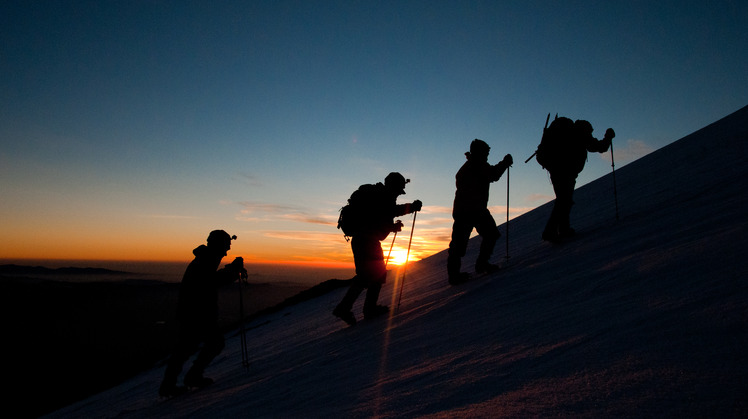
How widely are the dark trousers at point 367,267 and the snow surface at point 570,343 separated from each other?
467mm

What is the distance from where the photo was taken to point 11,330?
48406 mm

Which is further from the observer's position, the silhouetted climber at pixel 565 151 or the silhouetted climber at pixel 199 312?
the silhouetted climber at pixel 565 151

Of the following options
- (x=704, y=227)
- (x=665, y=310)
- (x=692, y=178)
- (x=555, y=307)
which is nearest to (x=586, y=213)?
(x=692, y=178)

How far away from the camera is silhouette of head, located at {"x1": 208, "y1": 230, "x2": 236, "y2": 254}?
5246mm

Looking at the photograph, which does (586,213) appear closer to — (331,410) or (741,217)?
(741,217)

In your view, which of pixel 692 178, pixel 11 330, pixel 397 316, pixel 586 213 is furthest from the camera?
pixel 11 330

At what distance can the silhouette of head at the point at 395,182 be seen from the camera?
5.89 metres

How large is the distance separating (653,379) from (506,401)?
2.03 ft

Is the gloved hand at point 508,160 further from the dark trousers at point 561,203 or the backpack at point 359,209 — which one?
the backpack at point 359,209

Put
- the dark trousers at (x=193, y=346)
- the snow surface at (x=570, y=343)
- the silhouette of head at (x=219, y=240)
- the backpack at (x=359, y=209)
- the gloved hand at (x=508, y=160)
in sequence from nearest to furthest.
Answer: the snow surface at (x=570, y=343) → the dark trousers at (x=193, y=346) → the silhouette of head at (x=219, y=240) → the backpack at (x=359, y=209) → the gloved hand at (x=508, y=160)

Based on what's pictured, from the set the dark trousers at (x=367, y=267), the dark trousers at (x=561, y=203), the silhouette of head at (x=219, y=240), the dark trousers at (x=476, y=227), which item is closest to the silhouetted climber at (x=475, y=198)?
the dark trousers at (x=476, y=227)

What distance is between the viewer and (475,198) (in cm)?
586

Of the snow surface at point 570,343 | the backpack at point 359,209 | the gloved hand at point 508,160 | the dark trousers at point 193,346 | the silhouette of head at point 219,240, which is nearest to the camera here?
the snow surface at point 570,343

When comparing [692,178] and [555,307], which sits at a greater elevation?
[692,178]
